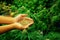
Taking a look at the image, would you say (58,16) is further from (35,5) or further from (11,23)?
(11,23)

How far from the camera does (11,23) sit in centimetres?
305

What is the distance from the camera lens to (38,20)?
468 centimetres

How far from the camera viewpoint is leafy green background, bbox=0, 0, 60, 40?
164 inches

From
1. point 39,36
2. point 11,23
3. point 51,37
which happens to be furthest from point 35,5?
point 11,23

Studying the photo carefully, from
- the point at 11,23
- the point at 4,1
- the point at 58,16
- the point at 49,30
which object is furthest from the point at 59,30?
the point at 11,23

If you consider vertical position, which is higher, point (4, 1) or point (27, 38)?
point (4, 1)

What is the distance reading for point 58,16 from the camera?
483cm

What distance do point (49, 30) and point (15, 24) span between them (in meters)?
2.33

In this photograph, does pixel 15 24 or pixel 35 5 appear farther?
pixel 35 5

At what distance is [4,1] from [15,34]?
8.19 ft

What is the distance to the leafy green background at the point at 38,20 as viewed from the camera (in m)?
4.17

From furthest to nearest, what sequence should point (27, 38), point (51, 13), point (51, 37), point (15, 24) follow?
1. point (51, 13)
2. point (51, 37)
3. point (27, 38)
4. point (15, 24)

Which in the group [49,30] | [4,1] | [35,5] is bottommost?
[49,30]

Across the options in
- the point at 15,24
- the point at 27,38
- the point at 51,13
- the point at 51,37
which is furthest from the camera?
the point at 51,13
